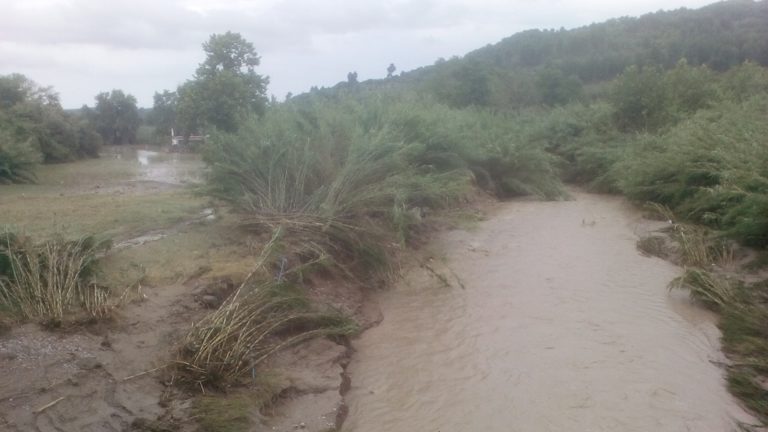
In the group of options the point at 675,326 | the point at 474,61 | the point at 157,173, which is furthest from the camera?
the point at 474,61

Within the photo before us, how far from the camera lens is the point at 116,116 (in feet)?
144

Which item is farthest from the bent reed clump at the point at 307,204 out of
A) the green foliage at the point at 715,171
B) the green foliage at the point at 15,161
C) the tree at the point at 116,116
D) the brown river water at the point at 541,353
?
the tree at the point at 116,116

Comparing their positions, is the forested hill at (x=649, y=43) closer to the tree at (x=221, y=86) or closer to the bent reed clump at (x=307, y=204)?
the tree at (x=221, y=86)

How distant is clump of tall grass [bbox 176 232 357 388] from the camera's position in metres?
5.96

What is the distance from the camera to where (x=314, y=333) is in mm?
7402

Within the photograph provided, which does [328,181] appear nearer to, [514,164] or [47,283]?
[47,283]

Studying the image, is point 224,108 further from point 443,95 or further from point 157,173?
point 443,95

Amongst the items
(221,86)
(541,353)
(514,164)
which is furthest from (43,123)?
(541,353)

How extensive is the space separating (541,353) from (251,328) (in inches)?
129

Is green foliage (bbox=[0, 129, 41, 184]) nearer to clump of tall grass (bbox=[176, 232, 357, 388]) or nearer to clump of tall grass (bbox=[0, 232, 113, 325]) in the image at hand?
clump of tall grass (bbox=[0, 232, 113, 325])

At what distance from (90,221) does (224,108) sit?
15798mm

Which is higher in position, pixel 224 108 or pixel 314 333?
pixel 224 108

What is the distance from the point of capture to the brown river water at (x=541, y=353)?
620cm

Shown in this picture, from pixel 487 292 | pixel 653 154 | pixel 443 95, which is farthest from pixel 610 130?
pixel 487 292
